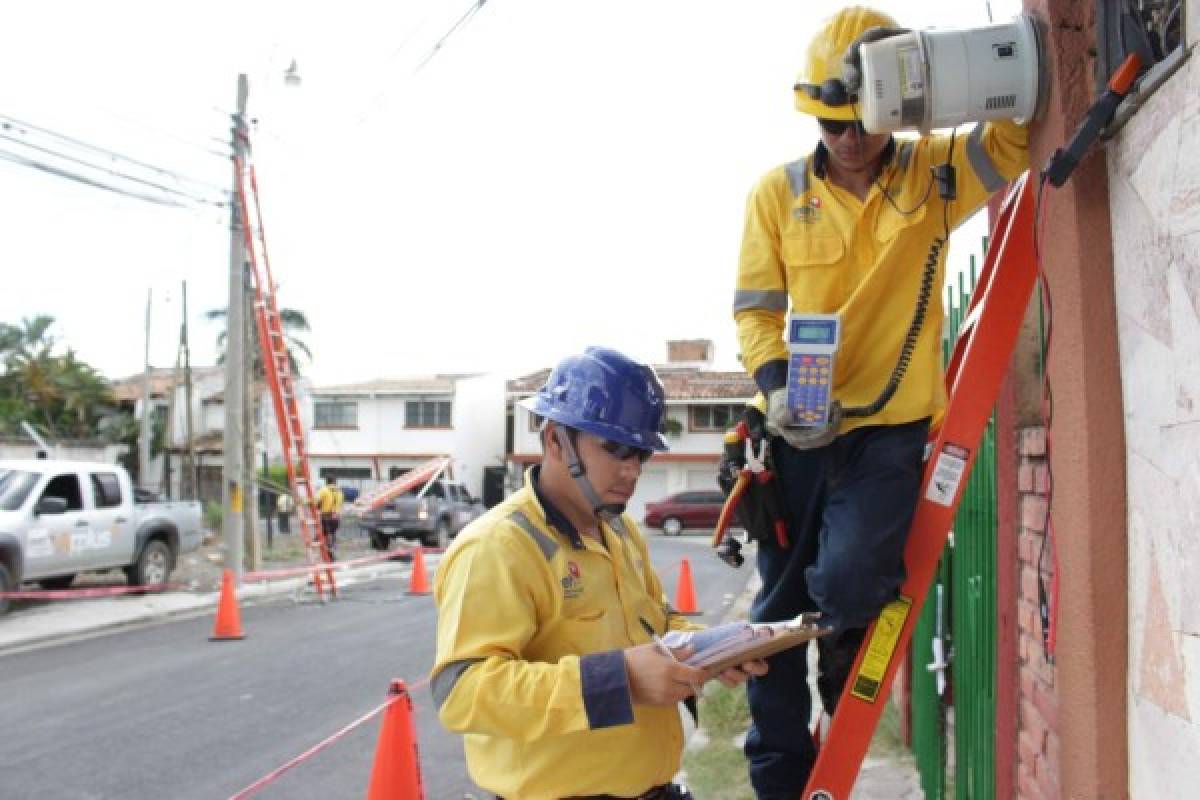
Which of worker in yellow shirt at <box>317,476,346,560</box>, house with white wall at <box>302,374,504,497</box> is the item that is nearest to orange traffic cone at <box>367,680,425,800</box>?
worker in yellow shirt at <box>317,476,346,560</box>

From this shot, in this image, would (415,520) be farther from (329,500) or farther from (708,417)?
(708,417)

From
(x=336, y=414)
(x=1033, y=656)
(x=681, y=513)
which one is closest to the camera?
(x=1033, y=656)

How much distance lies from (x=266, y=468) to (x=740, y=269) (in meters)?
34.2

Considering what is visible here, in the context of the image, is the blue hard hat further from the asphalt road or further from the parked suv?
the parked suv

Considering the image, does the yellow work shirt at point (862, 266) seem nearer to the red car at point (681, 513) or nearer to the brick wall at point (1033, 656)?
the brick wall at point (1033, 656)

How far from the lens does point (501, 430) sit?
50.8 meters

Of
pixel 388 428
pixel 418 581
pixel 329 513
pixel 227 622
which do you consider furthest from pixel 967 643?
pixel 388 428

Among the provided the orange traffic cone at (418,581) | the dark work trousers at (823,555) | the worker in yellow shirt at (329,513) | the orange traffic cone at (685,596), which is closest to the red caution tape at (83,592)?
the orange traffic cone at (418,581)

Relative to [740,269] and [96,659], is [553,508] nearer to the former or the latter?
[740,269]

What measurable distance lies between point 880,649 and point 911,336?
82 cm

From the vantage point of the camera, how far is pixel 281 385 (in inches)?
620

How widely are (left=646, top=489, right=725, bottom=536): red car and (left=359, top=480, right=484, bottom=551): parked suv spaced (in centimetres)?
1063

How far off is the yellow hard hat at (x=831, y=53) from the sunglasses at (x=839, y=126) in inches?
2.1

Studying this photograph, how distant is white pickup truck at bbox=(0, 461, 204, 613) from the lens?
1284 cm
